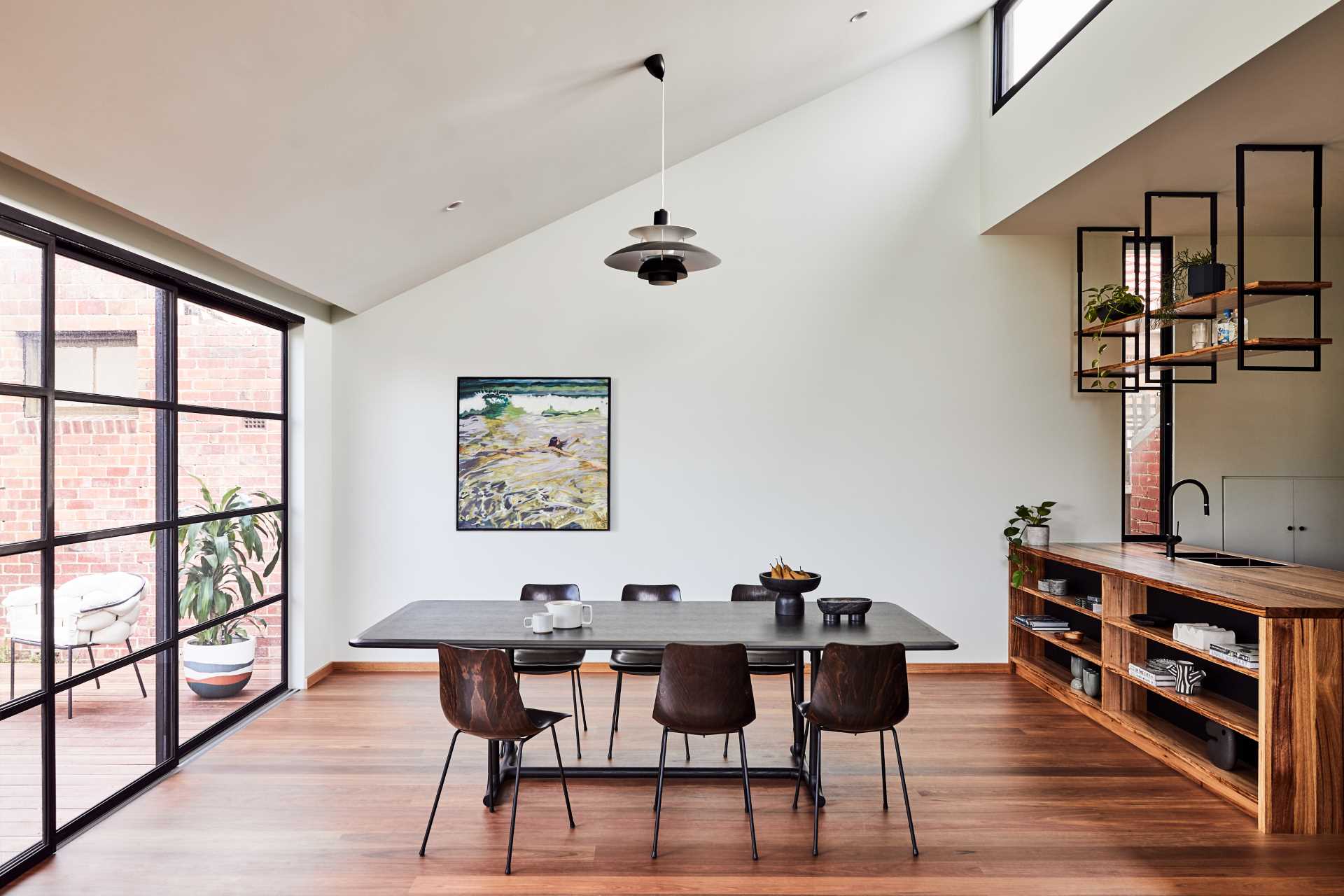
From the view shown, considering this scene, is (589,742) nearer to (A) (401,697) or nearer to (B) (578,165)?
(A) (401,697)

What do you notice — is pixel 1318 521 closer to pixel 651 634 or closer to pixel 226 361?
pixel 651 634

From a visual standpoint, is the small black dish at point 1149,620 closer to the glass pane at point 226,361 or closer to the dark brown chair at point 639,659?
the dark brown chair at point 639,659

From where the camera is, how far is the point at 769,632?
3.50m

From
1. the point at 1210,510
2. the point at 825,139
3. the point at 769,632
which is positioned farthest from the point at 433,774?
the point at 1210,510

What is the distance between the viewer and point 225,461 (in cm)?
457

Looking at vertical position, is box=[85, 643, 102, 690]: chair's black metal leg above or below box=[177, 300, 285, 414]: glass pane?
below

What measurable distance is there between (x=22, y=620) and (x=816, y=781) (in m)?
3.01

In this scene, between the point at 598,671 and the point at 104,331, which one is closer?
A: the point at 104,331

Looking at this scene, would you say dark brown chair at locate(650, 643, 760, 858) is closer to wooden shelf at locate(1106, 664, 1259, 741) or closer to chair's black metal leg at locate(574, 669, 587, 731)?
chair's black metal leg at locate(574, 669, 587, 731)

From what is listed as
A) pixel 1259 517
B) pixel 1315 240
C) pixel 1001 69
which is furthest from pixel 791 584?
pixel 1001 69

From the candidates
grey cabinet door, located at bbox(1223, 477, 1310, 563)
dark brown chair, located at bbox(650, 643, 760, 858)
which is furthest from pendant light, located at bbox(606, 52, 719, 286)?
grey cabinet door, located at bbox(1223, 477, 1310, 563)

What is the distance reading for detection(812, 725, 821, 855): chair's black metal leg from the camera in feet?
10.3

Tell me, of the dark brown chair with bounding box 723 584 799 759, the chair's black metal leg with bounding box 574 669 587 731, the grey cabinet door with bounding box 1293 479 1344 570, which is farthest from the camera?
the grey cabinet door with bounding box 1293 479 1344 570

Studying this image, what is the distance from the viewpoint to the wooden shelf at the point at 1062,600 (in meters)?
4.88
